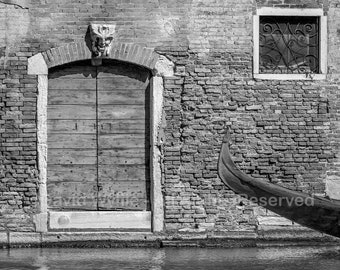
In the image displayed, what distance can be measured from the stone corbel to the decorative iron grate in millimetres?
2020

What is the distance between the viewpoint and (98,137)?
1333 centimetres

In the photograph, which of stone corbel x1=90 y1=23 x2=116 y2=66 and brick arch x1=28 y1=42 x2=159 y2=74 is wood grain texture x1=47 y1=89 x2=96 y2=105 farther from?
stone corbel x1=90 y1=23 x2=116 y2=66

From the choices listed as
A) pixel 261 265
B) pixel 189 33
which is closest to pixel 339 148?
pixel 189 33

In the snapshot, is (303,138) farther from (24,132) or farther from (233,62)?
(24,132)

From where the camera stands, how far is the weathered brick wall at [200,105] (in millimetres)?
13016

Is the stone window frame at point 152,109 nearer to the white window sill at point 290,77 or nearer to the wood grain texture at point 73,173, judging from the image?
the wood grain texture at point 73,173

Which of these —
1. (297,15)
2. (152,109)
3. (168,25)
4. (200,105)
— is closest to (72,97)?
(152,109)

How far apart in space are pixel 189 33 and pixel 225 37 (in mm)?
478

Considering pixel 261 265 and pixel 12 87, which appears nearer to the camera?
pixel 261 265

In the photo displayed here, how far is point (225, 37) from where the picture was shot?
43.4 feet

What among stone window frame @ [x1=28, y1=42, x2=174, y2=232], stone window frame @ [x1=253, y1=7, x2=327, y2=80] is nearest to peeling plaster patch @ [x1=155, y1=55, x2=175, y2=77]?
stone window frame @ [x1=28, y1=42, x2=174, y2=232]

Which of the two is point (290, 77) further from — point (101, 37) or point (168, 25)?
point (101, 37)

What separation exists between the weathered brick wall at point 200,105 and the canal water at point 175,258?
832 mm

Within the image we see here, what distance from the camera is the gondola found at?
32.7 ft
